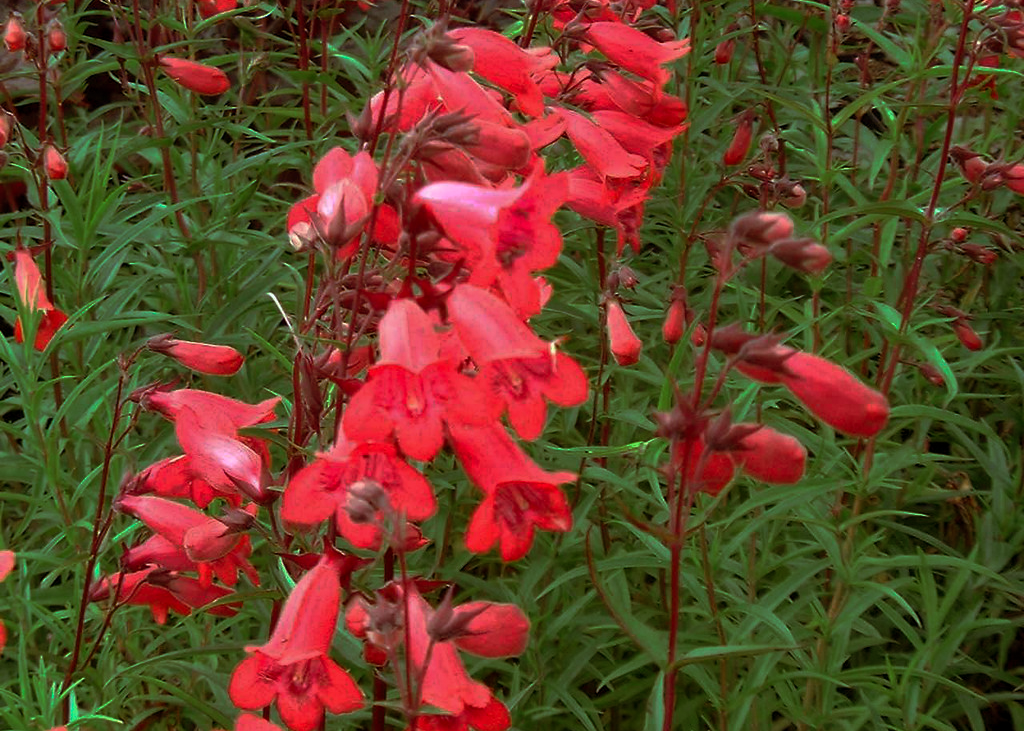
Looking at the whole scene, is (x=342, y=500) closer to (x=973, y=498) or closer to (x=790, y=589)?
(x=790, y=589)

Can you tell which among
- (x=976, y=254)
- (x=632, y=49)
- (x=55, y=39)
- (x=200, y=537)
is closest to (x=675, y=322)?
(x=632, y=49)

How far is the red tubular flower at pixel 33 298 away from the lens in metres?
3.10

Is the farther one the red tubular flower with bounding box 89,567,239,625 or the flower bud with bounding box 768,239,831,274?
the red tubular flower with bounding box 89,567,239,625

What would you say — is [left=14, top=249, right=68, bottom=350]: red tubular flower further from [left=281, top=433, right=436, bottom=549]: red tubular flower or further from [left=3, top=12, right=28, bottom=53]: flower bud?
[left=281, top=433, right=436, bottom=549]: red tubular flower

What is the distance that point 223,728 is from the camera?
2463 mm

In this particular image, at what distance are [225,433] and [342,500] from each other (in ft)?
2.09

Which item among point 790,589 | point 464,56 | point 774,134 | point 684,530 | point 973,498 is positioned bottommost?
point 973,498

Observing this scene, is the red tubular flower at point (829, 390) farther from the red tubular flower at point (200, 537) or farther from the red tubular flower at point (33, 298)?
the red tubular flower at point (33, 298)

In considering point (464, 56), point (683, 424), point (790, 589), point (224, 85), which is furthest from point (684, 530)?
point (224, 85)

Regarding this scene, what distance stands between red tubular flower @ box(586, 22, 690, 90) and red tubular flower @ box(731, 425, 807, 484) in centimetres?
153

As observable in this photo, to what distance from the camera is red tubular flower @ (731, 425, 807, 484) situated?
176 centimetres

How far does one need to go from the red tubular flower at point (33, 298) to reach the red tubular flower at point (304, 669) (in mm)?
1471

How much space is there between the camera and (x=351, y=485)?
167 cm

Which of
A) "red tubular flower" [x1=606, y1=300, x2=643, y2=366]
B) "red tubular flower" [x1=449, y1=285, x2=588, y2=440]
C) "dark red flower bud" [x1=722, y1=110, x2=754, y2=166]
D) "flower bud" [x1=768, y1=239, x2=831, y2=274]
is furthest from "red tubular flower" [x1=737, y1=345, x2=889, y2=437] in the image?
"dark red flower bud" [x1=722, y1=110, x2=754, y2=166]
